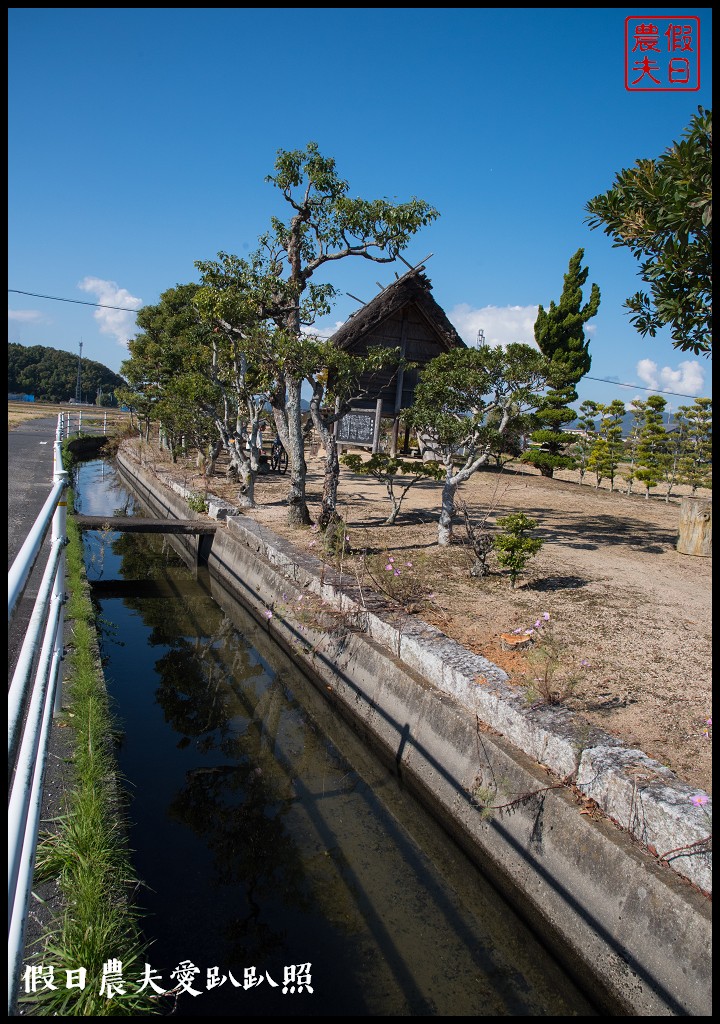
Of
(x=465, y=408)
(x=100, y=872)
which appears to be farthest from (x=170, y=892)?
(x=465, y=408)

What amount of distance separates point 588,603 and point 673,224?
13.2 feet

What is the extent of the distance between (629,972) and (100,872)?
262 centimetres

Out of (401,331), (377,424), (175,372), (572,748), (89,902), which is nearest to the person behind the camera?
(89,902)

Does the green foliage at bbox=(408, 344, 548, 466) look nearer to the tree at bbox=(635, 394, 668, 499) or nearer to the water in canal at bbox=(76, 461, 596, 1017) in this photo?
the water in canal at bbox=(76, 461, 596, 1017)

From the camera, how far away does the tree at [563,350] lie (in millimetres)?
20812

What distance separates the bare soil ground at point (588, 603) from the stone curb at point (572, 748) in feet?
0.91

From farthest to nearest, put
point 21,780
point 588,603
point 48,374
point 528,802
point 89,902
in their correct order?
point 48,374
point 588,603
point 528,802
point 89,902
point 21,780

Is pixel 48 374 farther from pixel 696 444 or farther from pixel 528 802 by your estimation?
pixel 528 802

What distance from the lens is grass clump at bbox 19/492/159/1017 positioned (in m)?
2.36

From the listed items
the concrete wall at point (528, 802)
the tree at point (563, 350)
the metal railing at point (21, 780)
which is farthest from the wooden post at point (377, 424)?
the metal railing at point (21, 780)

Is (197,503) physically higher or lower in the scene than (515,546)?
higher

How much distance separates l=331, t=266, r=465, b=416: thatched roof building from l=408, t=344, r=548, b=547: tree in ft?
28.3

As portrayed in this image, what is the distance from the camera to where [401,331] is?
67.2ft

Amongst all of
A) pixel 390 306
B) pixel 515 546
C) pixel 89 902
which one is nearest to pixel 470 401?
pixel 515 546
